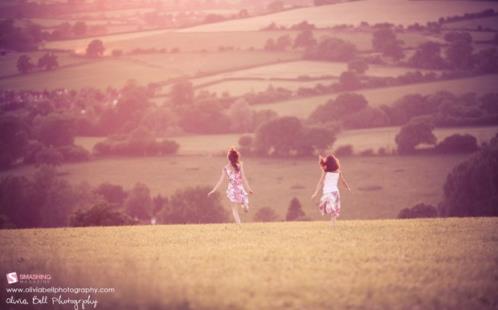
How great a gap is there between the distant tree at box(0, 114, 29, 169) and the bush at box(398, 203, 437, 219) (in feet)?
154

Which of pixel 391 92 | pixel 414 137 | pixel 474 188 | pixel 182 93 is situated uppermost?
Answer: pixel 182 93

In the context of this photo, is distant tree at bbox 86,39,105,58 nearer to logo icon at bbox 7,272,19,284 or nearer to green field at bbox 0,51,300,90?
green field at bbox 0,51,300,90

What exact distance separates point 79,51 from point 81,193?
30.9m

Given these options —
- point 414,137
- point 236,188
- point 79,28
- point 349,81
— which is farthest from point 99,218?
point 349,81

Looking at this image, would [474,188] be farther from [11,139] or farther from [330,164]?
[11,139]

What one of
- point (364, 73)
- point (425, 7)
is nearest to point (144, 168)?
point (364, 73)

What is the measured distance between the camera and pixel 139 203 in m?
71.2

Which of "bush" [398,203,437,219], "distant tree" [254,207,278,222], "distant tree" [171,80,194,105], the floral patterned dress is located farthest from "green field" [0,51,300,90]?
the floral patterned dress

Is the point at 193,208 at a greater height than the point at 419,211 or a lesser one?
greater

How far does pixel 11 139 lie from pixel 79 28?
68.6 feet

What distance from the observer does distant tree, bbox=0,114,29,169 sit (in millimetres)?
75438

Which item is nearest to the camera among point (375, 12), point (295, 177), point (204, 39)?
point (295, 177)

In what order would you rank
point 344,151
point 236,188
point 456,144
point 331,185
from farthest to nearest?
point 344,151 < point 456,144 < point 236,188 < point 331,185

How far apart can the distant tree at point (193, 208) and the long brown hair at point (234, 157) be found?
1548 inches
